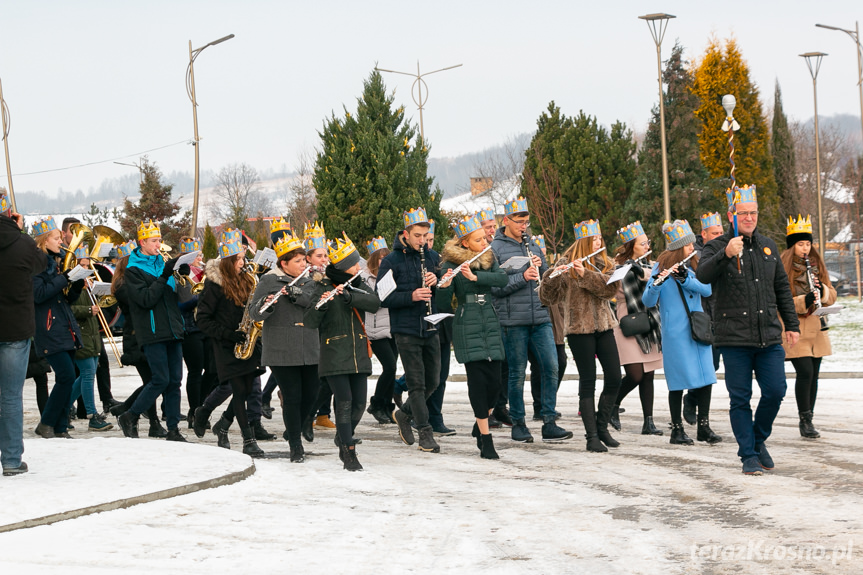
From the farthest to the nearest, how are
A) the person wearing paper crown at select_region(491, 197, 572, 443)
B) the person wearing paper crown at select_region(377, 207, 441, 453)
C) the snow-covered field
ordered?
1. the person wearing paper crown at select_region(491, 197, 572, 443)
2. the person wearing paper crown at select_region(377, 207, 441, 453)
3. the snow-covered field

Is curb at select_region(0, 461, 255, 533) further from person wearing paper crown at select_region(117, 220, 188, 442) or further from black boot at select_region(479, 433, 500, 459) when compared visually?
person wearing paper crown at select_region(117, 220, 188, 442)

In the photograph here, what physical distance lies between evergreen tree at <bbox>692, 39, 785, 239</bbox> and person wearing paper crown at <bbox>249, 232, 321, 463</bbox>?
40.6 metres

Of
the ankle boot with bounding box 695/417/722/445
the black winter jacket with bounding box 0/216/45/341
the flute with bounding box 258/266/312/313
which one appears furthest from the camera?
the ankle boot with bounding box 695/417/722/445

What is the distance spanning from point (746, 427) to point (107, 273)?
8.22 metres

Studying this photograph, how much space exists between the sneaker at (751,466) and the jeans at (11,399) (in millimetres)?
5507

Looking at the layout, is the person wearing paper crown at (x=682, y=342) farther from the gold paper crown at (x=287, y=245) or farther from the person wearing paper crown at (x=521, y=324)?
the gold paper crown at (x=287, y=245)

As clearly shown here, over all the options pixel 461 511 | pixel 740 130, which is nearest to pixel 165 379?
pixel 461 511

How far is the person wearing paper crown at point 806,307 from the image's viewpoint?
10.5 metres

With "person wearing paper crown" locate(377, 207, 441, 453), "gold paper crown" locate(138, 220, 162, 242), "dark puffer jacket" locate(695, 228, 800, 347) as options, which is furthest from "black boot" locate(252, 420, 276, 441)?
"dark puffer jacket" locate(695, 228, 800, 347)

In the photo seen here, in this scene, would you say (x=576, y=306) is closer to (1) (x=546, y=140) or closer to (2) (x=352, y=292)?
(2) (x=352, y=292)

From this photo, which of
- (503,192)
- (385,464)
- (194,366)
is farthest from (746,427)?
(503,192)

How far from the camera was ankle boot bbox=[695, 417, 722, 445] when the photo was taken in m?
10.1

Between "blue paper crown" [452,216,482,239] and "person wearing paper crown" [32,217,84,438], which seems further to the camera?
"person wearing paper crown" [32,217,84,438]

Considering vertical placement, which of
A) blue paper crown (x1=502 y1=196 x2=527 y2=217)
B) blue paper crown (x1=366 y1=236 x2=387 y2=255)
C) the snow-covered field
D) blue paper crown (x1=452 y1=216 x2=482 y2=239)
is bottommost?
the snow-covered field
